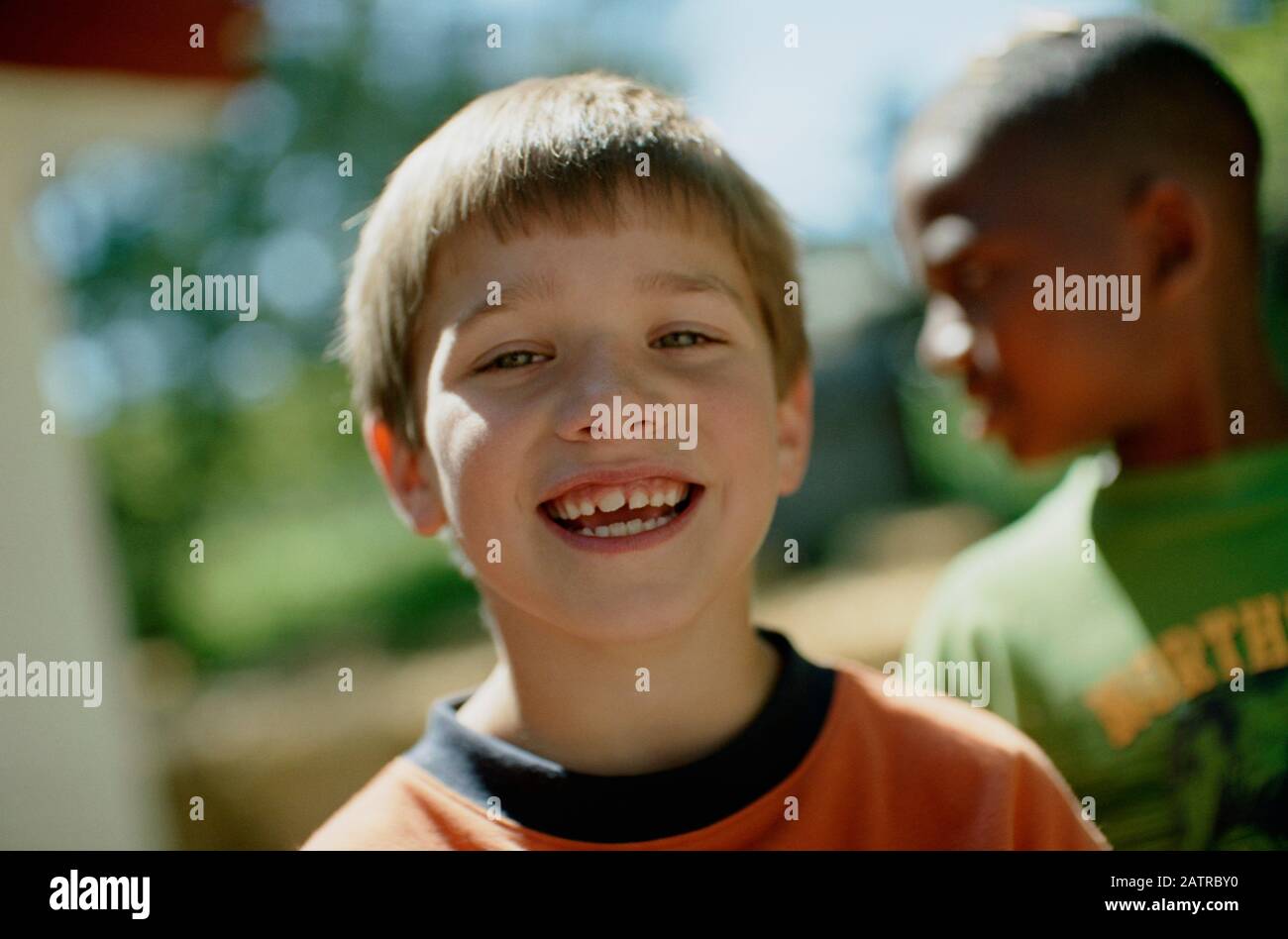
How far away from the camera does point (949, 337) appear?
1.64 m

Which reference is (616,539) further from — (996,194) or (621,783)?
(996,194)

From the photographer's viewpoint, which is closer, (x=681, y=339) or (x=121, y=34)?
(x=681, y=339)

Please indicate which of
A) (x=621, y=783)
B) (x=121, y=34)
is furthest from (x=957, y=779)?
(x=121, y=34)

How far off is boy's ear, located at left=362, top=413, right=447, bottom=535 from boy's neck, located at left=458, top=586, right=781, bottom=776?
12 centimetres

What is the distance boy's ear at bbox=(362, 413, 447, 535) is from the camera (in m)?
1.19

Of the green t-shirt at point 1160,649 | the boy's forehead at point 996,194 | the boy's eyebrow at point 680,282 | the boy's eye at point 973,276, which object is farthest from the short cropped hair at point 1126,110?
the boy's eyebrow at point 680,282

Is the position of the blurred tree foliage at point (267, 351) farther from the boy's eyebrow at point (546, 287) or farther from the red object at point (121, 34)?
the boy's eyebrow at point (546, 287)

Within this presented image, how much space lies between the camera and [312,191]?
5.49 m

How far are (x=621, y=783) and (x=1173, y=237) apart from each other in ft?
3.39

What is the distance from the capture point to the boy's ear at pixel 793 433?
127cm

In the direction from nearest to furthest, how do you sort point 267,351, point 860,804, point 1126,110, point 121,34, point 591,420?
1. point 591,420
2. point 860,804
3. point 1126,110
4. point 121,34
5. point 267,351

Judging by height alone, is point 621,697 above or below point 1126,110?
below

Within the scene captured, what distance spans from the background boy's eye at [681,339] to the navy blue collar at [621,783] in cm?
37
